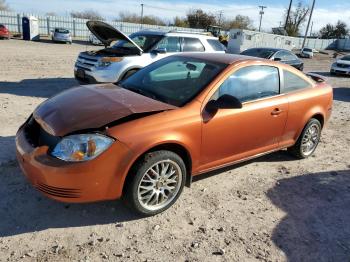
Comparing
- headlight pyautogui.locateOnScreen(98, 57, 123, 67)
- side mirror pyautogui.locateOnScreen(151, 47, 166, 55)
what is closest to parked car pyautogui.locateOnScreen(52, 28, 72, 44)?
side mirror pyautogui.locateOnScreen(151, 47, 166, 55)

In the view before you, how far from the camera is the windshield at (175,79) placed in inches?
162

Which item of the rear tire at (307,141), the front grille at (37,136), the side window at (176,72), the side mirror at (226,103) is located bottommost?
the rear tire at (307,141)

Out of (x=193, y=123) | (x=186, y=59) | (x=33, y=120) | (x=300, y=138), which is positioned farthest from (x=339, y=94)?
(x=33, y=120)

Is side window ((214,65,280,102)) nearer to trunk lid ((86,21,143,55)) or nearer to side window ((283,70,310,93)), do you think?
side window ((283,70,310,93))

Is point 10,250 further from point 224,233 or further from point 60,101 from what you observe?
point 224,233

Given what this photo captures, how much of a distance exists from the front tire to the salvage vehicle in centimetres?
1

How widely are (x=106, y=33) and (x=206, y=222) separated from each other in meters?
6.80

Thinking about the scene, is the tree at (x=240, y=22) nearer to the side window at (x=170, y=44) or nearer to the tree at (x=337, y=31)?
the tree at (x=337, y=31)

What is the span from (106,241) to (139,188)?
59cm

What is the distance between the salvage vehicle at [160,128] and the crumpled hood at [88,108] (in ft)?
0.04

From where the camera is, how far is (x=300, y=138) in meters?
5.48

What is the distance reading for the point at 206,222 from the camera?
3.76 m

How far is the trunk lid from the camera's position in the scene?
8531 millimetres

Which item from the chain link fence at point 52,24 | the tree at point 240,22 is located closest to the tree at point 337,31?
the tree at point 240,22
